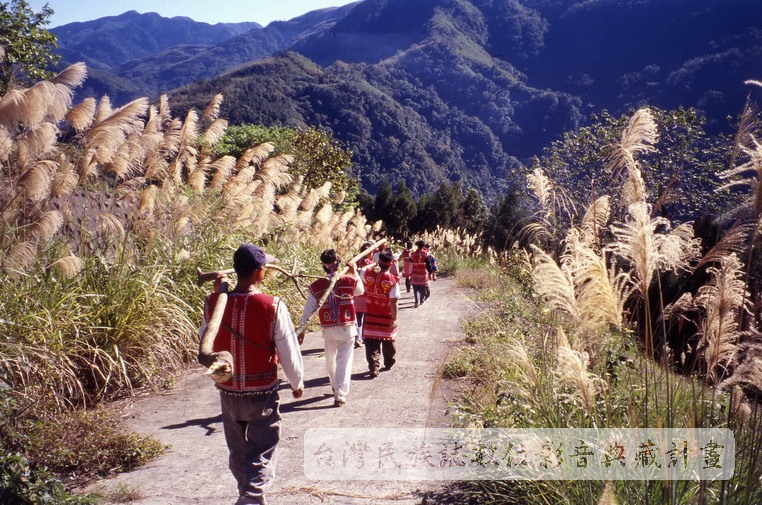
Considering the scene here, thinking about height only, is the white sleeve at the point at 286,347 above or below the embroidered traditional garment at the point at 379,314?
above

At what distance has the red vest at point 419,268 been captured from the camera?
14.3m

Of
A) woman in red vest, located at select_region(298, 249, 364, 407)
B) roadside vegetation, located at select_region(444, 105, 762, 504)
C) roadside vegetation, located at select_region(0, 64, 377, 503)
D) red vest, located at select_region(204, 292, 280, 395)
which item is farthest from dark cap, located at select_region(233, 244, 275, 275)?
woman in red vest, located at select_region(298, 249, 364, 407)

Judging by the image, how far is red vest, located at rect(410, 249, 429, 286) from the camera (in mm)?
14290

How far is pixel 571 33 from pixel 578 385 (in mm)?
169364

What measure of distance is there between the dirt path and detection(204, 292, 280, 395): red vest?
977 mm

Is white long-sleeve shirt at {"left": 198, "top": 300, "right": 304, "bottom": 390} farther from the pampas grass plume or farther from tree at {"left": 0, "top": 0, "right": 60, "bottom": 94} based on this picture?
tree at {"left": 0, "top": 0, "right": 60, "bottom": 94}

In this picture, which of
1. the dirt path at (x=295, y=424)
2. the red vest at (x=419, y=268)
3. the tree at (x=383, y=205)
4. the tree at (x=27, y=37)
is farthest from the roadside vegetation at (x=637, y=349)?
the tree at (x=383, y=205)

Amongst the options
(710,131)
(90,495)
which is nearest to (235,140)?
(90,495)

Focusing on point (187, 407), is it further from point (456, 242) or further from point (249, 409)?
point (456, 242)

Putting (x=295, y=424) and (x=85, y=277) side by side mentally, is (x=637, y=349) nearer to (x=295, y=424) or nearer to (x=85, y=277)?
(x=295, y=424)

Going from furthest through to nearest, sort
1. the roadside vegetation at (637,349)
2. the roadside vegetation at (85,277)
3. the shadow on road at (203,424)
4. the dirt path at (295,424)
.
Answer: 1. the shadow on road at (203,424)
2. the roadside vegetation at (85,277)
3. the dirt path at (295,424)
4. the roadside vegetation at (637,349)

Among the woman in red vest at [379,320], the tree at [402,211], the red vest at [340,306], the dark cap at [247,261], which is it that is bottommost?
the tree at [402,211]

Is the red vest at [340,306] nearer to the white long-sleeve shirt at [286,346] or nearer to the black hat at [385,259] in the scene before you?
the black hat at [385,259]

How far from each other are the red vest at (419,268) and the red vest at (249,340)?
10436mm
